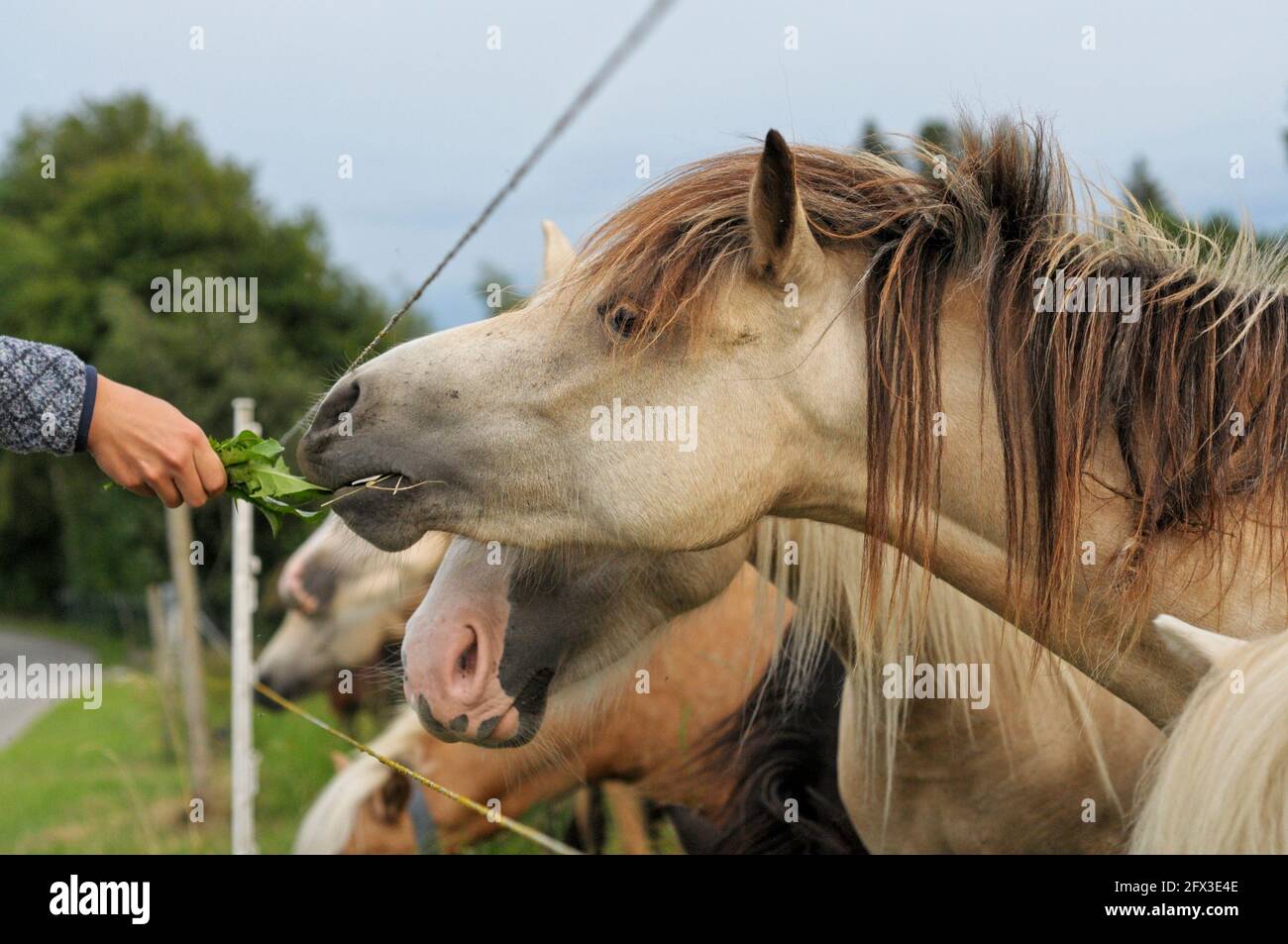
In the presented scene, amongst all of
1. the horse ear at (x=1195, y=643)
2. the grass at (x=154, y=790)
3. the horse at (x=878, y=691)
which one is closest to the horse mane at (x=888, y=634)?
the horse at (x=878, y=691)

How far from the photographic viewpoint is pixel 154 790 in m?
10.2

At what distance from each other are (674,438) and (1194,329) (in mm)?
1010

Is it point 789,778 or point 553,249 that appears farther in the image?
point 789,778

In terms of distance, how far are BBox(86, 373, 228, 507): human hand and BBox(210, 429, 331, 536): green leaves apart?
180mm

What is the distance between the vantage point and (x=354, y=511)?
227 centimetres

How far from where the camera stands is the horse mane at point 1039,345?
216cm

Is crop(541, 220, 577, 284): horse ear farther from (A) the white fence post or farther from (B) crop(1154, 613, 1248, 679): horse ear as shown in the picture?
(A) the white fence post

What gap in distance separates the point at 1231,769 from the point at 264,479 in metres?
1.87

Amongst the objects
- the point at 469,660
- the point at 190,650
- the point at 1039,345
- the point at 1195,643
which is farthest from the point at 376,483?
the point at 190,650

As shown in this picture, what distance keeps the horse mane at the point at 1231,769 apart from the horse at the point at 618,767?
81.3 inches

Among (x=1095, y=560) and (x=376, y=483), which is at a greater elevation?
(x=376, y=483)

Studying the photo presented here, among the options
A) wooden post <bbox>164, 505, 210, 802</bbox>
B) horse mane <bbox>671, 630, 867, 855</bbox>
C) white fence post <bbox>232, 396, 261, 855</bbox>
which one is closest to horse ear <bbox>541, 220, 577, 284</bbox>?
horse mane <bbox>671, 630, 867, 855</bbox>

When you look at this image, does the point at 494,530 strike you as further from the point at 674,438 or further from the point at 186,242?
the point at 186,242

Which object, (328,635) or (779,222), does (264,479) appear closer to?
(779,222)
